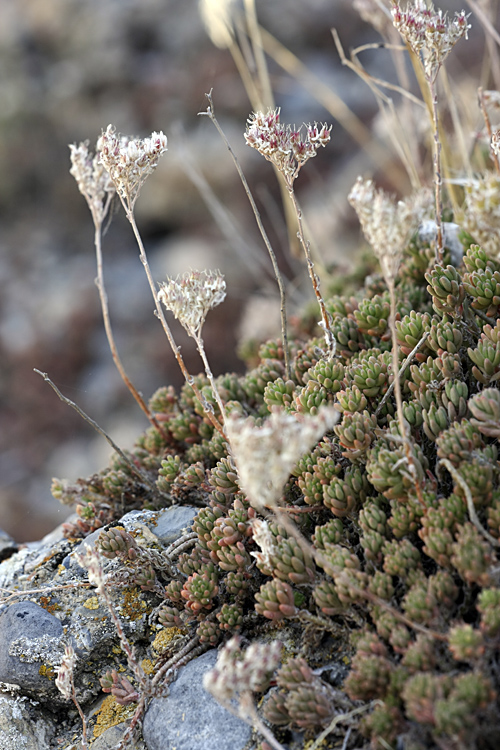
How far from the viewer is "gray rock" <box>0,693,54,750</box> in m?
2.46

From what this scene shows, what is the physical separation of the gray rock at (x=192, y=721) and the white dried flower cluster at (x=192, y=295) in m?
1.40

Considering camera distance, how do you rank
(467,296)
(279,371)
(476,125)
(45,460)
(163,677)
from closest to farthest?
(163,677), (467,296), (279,371), (476,125), (45,460)

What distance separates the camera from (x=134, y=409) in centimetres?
1183

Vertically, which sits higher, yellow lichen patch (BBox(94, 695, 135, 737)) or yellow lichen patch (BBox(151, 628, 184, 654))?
yellow lichen patch (BBox(151, 628, 184, 654))

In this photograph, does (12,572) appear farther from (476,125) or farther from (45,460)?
(45,460)

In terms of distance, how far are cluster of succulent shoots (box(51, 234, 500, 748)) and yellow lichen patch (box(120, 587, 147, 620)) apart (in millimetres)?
86

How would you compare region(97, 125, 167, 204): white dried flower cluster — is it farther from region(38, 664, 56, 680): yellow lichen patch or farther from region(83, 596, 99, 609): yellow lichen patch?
region(38, 664, 56, 680): yellow lichen patch

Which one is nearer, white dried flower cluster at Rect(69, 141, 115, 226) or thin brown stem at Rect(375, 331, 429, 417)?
thin brown stem at Rect(375, 331, 429, 417)

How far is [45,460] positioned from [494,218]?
1101 centimetres

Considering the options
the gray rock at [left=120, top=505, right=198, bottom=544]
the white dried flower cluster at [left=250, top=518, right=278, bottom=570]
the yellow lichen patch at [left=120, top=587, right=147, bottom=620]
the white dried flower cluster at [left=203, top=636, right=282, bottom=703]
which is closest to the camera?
the white dried flower cluster at [left=203, top=636, right=282, bottom=703]

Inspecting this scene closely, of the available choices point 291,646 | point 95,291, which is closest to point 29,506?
point 95,291

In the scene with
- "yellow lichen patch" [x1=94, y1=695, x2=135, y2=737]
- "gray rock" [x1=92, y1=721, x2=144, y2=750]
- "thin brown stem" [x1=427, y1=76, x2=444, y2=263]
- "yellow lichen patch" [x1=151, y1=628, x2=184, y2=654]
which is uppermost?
"thin brown stem" [x1=427, y1=76, x2=444, y2=263]

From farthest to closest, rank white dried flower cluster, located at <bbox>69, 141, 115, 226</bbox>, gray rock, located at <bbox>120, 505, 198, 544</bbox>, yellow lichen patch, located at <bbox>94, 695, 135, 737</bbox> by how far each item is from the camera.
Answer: white dried flower cluster, located at <bbox>69, 141, 115, 226</bbox> < gray rock, located at <bbox>120, 505, 198, 544</bbox> < yellow lichen patch, located at <bbox>94, 695, 135, 737</bbox>

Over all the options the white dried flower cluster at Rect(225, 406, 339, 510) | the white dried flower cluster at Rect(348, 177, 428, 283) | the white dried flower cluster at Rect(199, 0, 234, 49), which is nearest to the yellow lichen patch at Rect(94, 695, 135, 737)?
the white dried flower cluster at Rect(225, 406, 339, 510)
